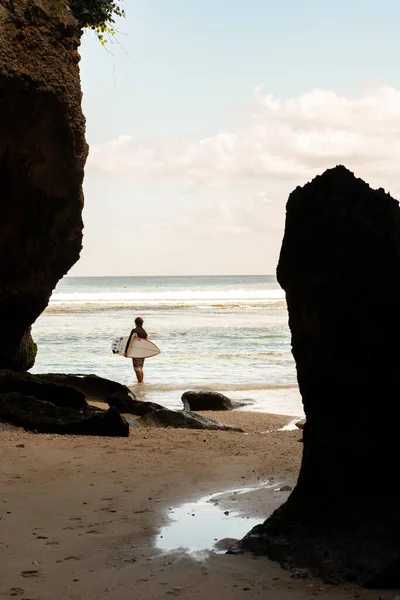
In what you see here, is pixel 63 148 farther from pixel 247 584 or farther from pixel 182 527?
pixel 247 584

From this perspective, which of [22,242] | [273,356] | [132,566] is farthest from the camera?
[273,356]

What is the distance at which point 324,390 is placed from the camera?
436 cm

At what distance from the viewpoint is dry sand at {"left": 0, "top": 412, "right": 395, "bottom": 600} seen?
370 centimetres

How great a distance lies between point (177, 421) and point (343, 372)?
5749 millimetres

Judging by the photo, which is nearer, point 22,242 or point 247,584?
point 247,584

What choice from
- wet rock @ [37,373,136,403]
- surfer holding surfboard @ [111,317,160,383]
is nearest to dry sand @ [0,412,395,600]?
wet rock @ [37,373,136,403]

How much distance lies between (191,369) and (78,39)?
9158 millimetres

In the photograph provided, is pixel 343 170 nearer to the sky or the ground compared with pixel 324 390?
nearer to the sky

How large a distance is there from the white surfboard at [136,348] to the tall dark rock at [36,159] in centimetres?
410

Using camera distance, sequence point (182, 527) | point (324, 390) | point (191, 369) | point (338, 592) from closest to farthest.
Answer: point (338, 592), point (324, 390), point (182, 527), point (191, 369)

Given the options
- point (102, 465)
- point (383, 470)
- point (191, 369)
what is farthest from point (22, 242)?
point (383, 470)

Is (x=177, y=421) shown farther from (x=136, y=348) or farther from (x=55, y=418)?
(x=136, y=348)

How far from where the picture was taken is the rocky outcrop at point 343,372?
4055mm

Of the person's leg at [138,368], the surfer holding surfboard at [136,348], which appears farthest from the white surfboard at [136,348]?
the person's leg at [138,368]
